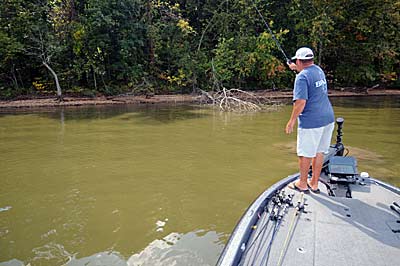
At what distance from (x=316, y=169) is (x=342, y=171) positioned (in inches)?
12.0

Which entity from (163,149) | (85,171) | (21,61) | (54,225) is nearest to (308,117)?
(54,225)

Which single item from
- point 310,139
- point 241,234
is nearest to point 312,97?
point 310,139

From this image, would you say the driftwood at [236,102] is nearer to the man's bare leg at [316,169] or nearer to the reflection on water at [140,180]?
the reflection on water at [140,180]

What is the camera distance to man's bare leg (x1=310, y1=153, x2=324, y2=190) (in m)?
3.32

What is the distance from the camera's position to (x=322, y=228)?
2477mm

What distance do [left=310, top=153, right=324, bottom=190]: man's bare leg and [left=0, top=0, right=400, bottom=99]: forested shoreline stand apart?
14.1 metres

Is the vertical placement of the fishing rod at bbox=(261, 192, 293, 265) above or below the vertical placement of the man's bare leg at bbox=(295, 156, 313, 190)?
below

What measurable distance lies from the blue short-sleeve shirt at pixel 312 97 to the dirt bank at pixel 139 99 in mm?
13216

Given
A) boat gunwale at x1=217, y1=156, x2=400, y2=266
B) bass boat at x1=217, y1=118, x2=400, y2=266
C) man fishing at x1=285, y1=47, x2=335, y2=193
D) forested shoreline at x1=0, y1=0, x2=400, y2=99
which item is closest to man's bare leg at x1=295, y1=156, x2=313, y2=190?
man fishing at x1=285, y1=47, x2=335, y2=193

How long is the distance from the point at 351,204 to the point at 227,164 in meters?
3.50

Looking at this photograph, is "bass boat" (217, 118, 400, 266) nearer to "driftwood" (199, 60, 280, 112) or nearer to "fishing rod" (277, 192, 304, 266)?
"fishing rod" (277, 192, 304, 266)

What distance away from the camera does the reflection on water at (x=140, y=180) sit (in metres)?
3.58

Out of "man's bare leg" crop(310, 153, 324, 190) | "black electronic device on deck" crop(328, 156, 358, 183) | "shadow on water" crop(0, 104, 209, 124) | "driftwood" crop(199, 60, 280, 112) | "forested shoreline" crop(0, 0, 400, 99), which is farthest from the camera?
"forested shoreline" crop(0, 0, 400, 99)

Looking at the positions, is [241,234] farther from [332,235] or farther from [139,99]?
[139,99]
